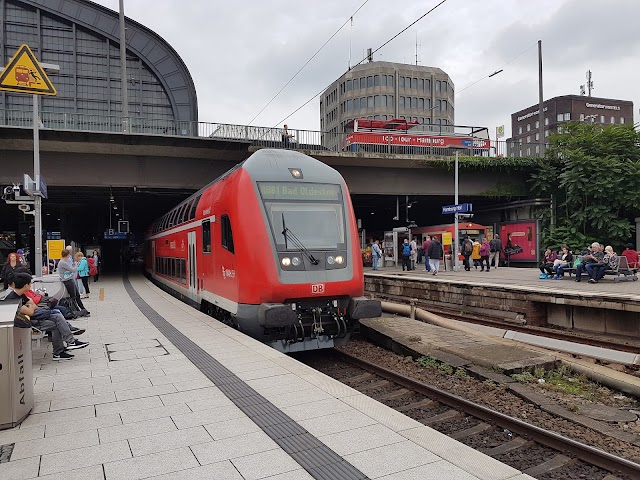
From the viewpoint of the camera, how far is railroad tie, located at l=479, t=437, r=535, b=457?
4.81 meters

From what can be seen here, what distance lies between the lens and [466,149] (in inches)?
1077

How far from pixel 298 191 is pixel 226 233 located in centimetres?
158

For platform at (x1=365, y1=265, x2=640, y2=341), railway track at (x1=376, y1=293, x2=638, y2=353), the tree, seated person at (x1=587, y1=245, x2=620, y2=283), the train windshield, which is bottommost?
railway track at (x1=376, y1=293, x2=638, y2=353)

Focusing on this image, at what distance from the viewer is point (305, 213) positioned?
8.64 m

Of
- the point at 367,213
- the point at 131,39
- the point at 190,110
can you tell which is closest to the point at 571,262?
the point at 367,213

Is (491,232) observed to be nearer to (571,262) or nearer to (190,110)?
(571,262)

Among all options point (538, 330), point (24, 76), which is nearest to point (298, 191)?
point (24, 76)

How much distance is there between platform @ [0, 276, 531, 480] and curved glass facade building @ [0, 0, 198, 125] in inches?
1216

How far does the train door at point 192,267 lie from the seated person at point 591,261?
37.1 ft

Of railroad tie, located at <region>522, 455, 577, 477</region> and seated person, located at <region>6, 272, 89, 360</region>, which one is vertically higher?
seated person, located at <region>6, 272, 89, 360</region>

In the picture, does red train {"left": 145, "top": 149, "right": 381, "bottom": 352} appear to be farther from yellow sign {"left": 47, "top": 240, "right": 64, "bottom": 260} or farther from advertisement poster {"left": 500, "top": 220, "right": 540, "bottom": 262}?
advertisement poster {"left": 500, "top": 220, "right": 540, "bottom": 262}

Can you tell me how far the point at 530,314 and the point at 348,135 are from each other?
1556cm

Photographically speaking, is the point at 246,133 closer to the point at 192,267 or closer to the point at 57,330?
the point at 192,267

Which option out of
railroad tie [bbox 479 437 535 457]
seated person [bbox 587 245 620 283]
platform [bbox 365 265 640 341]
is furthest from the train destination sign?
seated person [bbox 587 245 620 283]
